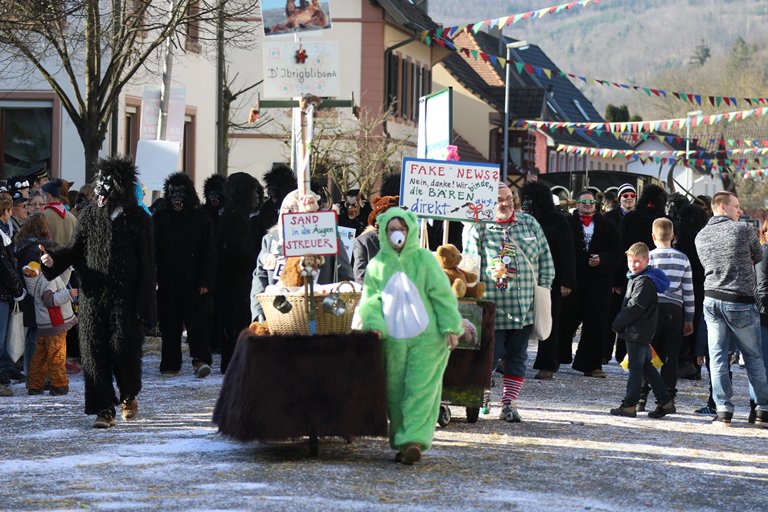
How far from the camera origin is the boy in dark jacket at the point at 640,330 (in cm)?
1306

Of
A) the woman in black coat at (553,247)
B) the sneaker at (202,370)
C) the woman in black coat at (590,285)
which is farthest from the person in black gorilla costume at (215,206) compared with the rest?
the woman in black coat at (590,285)

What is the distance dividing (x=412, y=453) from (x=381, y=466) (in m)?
0.23

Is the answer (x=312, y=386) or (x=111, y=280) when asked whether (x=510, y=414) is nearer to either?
(x=312, y=386)

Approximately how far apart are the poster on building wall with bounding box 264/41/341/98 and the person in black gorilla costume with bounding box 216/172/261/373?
174cm

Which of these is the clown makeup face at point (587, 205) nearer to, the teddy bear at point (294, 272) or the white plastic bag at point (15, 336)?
the white plastic bag at point (15, 336)

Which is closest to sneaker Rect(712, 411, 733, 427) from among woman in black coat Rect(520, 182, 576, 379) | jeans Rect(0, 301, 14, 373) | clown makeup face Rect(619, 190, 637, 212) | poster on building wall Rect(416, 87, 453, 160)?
woman in black coat Rect(520, 182, 576, 379)

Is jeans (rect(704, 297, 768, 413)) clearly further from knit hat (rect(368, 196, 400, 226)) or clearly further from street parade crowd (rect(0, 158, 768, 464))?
knit hat (rect(368, 196, 400, 226))

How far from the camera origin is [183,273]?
15.7m

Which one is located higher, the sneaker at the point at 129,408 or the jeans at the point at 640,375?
the jeans at the point at 640,375

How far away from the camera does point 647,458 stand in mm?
10789

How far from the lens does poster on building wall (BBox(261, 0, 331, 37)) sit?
12.9 m

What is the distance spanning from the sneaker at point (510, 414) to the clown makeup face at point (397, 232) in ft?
8.82

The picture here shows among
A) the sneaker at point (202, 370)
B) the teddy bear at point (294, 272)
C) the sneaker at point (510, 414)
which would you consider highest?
the teddy bear at point (294, 272)

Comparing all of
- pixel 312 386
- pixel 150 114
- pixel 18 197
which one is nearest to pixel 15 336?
pixel 18 197
